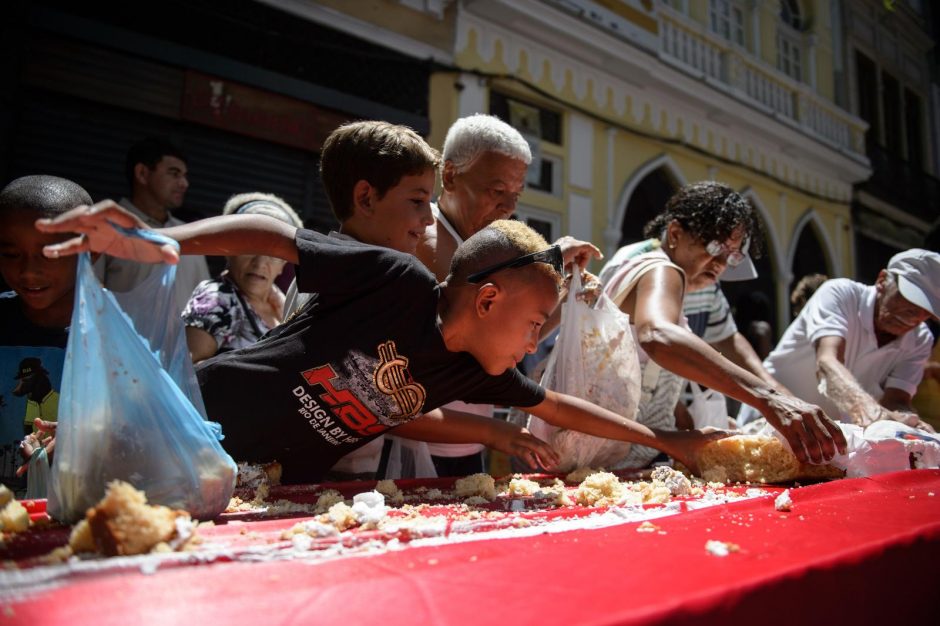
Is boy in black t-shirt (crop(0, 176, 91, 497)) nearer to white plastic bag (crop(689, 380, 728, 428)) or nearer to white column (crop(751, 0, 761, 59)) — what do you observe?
white plastic bag (crop(689, 380, 728, 428))

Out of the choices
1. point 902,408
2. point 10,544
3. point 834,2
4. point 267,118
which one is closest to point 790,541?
point 10,544

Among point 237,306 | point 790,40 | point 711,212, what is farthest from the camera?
point 790,40

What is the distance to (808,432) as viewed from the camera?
2010mm

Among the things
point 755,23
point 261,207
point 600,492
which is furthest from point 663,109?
point 600,492

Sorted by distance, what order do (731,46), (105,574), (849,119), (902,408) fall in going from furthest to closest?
(849,119) → (731,46) → (902,408) → (105,574)

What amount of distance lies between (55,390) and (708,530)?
1728 millimetres

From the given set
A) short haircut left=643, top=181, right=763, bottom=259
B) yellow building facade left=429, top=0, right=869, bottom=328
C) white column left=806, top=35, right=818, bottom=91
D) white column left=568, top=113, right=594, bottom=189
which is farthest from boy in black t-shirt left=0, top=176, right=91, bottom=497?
white column left=806, top=35, right=818, bottom=91

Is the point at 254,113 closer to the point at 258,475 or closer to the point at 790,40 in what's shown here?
the point at 258,475

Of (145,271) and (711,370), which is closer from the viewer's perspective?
(711,370)

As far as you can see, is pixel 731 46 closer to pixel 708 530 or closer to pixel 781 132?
pixel 781 132

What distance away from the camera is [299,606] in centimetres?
73

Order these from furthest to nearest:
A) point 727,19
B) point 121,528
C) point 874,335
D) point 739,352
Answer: point 727,19, point 874,335, point 739,352, point 121,528

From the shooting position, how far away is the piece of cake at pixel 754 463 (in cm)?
203

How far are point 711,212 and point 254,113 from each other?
4350 mm
